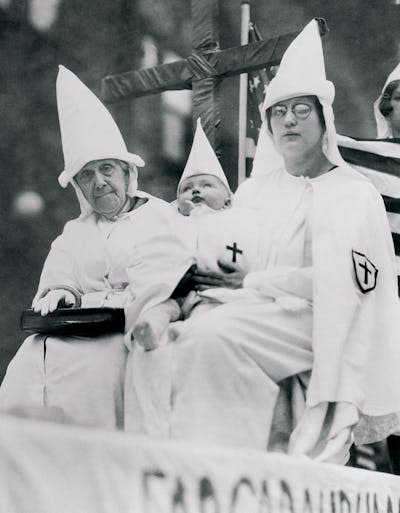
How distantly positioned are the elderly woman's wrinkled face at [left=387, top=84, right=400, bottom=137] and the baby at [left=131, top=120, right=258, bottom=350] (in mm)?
1060

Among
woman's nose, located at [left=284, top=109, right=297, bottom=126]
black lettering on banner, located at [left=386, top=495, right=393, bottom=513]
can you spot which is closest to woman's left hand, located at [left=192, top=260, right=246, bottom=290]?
woman's nose, located at [left=284, top=109, right=297, bottom=126]

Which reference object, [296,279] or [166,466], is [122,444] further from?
[296,279]

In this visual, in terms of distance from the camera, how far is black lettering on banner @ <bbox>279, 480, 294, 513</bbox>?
4285mm

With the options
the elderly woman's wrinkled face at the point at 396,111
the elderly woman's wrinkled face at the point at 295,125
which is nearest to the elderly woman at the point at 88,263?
the elderly woman's wrinkled face at the point at 295,125

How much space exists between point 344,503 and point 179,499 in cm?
87

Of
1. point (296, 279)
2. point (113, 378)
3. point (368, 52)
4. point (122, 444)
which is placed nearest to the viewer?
point (122, 444)

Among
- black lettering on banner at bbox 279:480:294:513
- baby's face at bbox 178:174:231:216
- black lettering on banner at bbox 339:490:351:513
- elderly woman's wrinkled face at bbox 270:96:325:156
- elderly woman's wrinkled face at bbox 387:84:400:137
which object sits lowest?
black lettering on banner at bbox 339:490:351:513

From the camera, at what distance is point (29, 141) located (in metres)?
4.45

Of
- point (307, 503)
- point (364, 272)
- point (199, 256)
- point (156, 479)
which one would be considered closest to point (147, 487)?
point (156, 479)

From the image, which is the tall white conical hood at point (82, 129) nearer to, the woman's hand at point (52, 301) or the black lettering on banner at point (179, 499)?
the woman's hand at point (52, 301)

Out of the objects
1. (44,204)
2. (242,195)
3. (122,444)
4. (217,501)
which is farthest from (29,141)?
(217,501)

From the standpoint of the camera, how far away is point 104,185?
4.59 meters

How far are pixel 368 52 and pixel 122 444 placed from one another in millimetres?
2532

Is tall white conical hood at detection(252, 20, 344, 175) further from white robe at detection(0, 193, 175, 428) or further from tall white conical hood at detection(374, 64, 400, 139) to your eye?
white robe at detection(0, 193, 175, 428)
